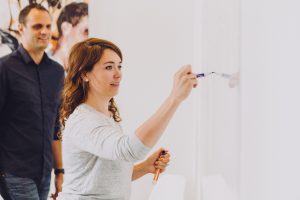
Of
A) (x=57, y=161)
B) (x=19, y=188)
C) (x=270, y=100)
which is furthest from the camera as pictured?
(x=57, y=161)

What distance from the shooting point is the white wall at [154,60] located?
7.24ft

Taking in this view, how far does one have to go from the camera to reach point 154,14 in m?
2.27

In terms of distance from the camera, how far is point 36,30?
2.39 metres

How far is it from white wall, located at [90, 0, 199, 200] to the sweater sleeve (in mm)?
1181

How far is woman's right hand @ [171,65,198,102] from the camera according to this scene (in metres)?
0.84

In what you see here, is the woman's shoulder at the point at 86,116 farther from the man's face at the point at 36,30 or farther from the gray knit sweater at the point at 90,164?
the man's face at the point at 36,30

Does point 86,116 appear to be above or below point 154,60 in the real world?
below

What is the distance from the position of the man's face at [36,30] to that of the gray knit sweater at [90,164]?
1.29 meters

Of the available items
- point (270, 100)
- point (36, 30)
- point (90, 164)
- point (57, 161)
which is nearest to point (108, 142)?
point (90, 164)

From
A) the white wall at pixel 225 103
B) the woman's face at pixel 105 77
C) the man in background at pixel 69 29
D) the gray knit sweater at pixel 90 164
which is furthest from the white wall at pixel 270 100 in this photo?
the man in background at pixel 69 29

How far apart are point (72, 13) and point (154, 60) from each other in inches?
Answer: 25.1

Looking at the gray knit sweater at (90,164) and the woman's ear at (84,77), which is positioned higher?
the woman's ear at (84,77)

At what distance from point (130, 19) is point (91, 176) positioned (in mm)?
1350

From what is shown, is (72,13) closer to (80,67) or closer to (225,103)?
(80,67)
